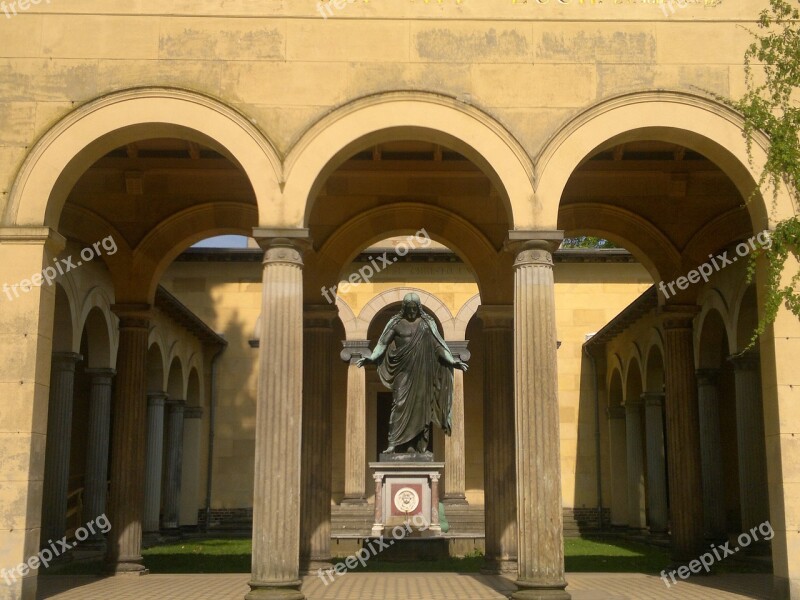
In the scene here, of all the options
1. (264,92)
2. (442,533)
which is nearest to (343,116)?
(264,92)

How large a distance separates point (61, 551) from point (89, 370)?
4.39 m

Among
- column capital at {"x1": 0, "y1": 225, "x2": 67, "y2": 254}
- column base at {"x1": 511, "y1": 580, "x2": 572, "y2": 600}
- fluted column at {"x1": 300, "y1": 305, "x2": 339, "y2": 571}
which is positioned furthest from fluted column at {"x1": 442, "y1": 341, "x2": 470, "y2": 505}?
column capital at {"x1": 0, "y1": 225, "x2": 67, "y2": 254}

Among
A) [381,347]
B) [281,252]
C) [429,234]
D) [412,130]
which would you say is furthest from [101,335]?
[412,130]

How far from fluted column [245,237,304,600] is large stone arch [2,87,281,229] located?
32.4 inches

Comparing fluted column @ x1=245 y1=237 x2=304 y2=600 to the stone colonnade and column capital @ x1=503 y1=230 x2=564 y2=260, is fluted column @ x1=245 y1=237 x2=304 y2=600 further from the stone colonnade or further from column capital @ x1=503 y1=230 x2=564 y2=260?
column capital @ x1=503 y1=230 x2=564 y2=260

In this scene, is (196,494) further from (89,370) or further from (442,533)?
(442,533)

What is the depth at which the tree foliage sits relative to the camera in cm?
1248

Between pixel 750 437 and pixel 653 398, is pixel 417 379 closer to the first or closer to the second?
pixel 750 437

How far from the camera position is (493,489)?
16328 millimetres

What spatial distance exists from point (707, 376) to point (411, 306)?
770 cm

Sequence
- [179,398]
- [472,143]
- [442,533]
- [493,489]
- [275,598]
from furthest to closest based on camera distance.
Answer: [179,398]
[442,533]
[493,489]
[472,143]
[275,598]

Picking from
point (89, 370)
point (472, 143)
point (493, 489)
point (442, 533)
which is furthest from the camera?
point (89, 370)

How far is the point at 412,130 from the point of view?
42.7 ft

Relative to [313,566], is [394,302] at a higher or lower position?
higher
